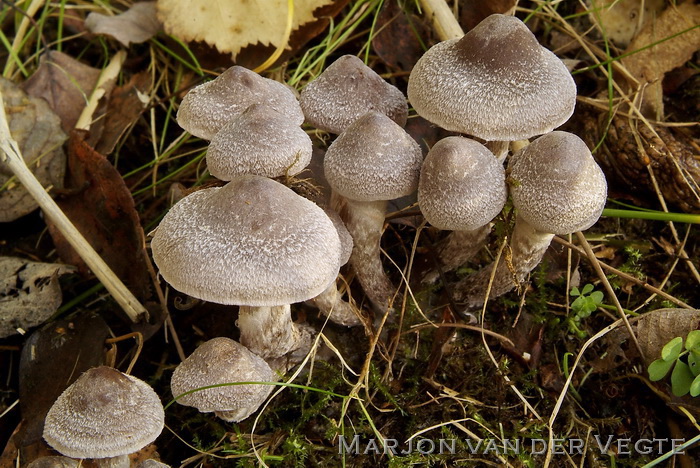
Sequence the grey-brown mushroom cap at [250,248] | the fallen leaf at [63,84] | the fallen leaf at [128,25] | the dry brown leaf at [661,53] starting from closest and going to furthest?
the grey-brown mushroom cap at [250,248] → the dry brown leaf at [661,53] → the fallen leaf at [63,84] → the fallen leaf at [128,25]

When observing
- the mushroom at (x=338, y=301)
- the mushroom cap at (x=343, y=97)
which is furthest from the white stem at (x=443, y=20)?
the mushroom at (x=338, y=301)

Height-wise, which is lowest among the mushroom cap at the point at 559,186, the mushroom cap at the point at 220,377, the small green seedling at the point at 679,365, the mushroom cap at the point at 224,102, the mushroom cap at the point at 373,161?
the small green seedling at the point at 679,365

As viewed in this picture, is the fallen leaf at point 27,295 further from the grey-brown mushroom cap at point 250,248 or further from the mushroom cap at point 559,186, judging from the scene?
the mushroom cap at point 559,186

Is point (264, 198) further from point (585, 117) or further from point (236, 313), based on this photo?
point (585, 117)

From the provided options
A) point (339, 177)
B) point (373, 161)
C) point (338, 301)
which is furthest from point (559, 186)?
point (338, 301)

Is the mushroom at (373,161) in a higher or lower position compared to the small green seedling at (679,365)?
higher

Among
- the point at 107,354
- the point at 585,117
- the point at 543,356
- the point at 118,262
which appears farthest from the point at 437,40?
the point at 107,354
